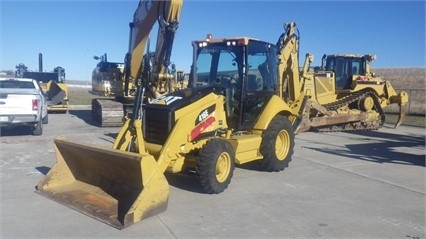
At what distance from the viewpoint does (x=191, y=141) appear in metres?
6.83

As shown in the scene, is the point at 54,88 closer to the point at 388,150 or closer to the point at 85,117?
the point at 85,117

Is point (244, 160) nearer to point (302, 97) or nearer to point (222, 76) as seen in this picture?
point (222, 76)

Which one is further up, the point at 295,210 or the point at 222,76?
the point at 222,76

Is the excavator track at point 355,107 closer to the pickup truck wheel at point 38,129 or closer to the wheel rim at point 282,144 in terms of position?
the wheel rim at point 282,144

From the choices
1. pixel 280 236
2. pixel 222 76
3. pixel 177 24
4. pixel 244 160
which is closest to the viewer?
pixel 280 236

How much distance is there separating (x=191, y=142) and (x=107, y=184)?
149cm

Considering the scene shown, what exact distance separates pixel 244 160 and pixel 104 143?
5574mm

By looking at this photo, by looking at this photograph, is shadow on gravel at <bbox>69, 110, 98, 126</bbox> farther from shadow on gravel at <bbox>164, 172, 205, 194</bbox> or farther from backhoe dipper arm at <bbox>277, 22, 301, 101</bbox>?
shadow on gravel at <bbox>164, 172, 205, 194</bbox>

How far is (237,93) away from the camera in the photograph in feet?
26.4

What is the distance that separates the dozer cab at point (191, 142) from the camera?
18.5 ft

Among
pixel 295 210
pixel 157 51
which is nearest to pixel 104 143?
pixel 157 51

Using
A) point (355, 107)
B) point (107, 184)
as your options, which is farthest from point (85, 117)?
point (107, 184)

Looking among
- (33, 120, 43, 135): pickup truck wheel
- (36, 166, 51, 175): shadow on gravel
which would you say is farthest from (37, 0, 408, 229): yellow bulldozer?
(33, 120, 43, 135): pickup truck wheel

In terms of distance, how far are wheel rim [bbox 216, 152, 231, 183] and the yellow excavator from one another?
87.7 inches
